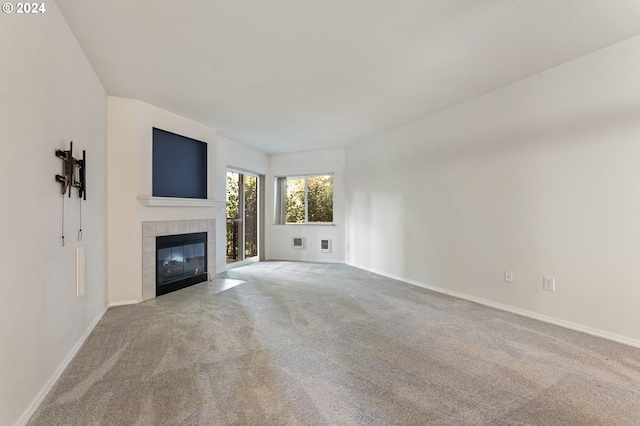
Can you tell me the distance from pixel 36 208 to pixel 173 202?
2435 mm

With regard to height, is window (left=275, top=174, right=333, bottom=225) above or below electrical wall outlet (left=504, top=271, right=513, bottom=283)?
above

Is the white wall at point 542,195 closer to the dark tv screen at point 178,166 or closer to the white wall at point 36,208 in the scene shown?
the dark tv screen at point 178,166

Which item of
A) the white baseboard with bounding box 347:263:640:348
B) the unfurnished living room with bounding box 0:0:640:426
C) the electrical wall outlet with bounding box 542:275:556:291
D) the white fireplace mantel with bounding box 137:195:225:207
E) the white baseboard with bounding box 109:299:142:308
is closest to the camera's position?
the unfurnished living room with bounding box 0:0:640:426

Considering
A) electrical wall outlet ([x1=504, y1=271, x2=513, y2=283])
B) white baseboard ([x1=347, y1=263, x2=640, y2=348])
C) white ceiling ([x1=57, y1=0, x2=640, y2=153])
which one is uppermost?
white ceiling ([x1=57, y1=0, x2=640, y2=153])

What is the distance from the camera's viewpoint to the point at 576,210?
2.96 meters

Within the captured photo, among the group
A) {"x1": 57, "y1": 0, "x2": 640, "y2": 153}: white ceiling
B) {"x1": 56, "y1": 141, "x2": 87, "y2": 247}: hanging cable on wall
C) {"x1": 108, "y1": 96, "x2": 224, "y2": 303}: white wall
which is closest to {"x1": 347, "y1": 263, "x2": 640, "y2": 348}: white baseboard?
{"x1": 57, "y1": 0, "x2": 640, "y2": 153}: white ceiling

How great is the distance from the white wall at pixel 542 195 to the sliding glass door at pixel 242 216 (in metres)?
3.50

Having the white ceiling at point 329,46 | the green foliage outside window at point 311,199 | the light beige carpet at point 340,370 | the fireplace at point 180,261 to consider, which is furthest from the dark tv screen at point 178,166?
the green foliage outside window at point 311,199

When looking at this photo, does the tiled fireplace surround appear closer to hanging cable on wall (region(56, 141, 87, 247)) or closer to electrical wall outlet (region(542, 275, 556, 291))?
hanging cable on wall (region(56, 141, 87, 247))

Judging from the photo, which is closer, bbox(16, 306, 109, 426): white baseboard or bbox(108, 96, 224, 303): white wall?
bbox(16, 306, 109, 426): white baseboard

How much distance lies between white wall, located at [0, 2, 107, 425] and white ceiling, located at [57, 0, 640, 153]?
43cm

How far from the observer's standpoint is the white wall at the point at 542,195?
2.68m

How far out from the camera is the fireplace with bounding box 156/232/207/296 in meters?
4.24

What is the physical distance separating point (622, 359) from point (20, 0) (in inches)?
184
